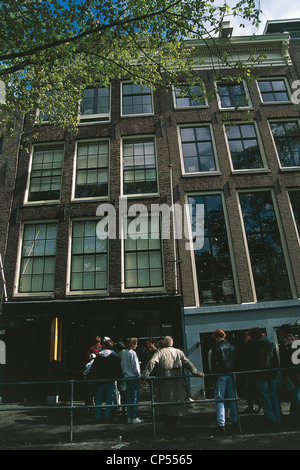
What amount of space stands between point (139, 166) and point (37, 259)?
5941 millimetres

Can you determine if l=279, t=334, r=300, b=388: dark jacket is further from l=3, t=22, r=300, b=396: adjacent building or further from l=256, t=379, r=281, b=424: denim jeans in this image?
l=3, t=22, r=300, b=396: adjacent building

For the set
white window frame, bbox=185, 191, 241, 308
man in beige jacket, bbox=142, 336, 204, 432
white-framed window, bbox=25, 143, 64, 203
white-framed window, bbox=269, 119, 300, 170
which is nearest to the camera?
man in beige jacket, bbox=142, 336, 204, 432

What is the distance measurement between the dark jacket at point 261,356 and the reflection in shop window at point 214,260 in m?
5.29

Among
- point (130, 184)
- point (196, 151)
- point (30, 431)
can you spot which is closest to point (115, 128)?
point (130, 184)

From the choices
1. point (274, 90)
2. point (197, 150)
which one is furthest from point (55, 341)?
point (274, 90)

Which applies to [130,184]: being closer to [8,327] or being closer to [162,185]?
[162,185]

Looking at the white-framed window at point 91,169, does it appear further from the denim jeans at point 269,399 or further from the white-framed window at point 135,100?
the denim jeans at point 269,399

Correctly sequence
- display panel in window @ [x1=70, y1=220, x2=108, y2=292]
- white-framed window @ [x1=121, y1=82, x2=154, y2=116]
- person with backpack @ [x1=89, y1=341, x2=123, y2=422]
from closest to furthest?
person with backpack @ [x1=89, y1=341, x2=123, y2=422], display panel in window @ [x1=70, y1=220, x2=108, y2=292], white-framed window @ [x1=121, y1=82, x2=154, y2=116]

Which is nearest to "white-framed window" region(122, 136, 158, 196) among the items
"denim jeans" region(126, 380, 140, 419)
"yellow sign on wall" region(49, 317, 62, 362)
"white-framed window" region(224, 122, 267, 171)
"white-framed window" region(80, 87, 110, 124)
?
"white-framed window" region(80, 87, 110, 124)

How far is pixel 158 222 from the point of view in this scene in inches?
487

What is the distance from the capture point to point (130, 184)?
516 inches

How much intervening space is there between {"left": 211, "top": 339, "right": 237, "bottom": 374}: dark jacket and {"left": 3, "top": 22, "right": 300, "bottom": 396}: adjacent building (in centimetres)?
504

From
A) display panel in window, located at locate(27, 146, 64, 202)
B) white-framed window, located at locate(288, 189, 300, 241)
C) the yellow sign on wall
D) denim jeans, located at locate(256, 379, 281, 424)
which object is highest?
display panel in window, located at locate(27, 146, 64, 202)

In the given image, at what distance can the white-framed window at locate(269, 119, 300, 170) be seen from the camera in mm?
13461
